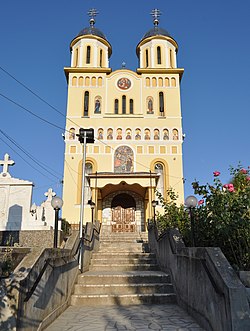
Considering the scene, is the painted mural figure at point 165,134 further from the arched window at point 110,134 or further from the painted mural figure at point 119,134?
the arched window at point 110,134

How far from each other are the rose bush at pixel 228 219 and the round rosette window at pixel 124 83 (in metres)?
18.5

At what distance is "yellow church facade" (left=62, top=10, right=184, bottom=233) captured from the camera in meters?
20.8

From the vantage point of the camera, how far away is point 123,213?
69.8 feet

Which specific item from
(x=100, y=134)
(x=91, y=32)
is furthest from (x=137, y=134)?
(x=91, y=32)

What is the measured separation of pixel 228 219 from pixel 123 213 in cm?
1606

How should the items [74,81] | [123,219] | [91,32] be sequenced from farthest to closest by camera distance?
1. [91,32]
2. [74,81]
3. [123,219]

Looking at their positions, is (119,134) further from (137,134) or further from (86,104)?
(86,104)

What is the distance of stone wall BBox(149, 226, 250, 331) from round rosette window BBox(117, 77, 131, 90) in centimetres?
1978

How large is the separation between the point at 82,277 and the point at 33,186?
680cm

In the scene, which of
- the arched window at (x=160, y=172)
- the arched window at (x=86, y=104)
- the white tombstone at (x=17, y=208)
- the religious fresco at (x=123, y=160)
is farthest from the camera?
the arched window at (x=86, y=104)

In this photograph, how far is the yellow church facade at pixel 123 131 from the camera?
2083cm

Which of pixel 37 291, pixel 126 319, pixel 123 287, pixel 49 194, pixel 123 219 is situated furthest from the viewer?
pixel 123 219

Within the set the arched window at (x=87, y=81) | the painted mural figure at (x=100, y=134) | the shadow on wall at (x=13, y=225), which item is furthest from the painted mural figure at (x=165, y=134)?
the shadow on wall at (x=13, y=225)

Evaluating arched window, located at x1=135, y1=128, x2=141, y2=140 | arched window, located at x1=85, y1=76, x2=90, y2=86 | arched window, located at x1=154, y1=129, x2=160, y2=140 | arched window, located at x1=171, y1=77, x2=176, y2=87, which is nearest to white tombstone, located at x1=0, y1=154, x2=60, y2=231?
arched window, located at x1=135, y1=128, x2=141, y2=140
